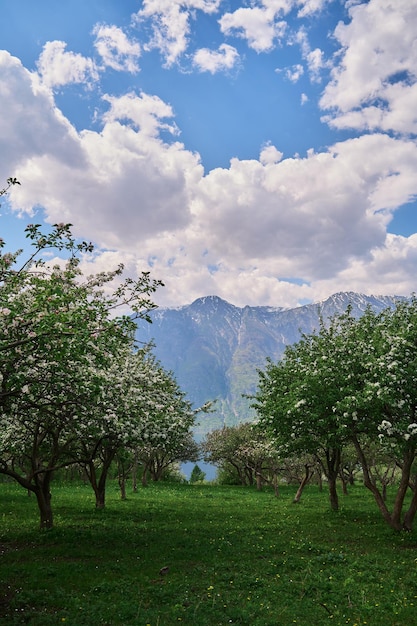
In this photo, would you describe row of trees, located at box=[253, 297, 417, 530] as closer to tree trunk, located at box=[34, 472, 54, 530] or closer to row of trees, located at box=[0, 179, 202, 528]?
row of trees, located at box=[0, 179, 202, 528]

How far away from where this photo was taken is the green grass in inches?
514

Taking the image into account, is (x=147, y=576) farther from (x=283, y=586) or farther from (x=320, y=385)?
(x=320, y=385)

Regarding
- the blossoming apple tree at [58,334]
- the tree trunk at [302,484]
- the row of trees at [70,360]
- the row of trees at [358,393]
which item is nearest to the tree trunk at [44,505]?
the row of trees at [70,360]

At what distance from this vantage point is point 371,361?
20938 mm

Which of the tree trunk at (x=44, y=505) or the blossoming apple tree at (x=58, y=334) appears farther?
the tree trunk at (x=44, y=505)

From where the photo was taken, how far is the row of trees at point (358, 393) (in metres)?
19.4

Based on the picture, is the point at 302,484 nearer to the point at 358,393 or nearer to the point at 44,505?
the point at 358,393

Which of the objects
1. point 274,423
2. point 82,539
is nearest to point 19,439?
point 82,539

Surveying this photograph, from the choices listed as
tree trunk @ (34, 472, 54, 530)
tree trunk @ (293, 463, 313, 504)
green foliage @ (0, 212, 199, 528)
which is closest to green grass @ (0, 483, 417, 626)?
tree trunk @ (34, 472, 54, 530)

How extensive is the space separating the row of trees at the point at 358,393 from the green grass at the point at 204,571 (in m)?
4.75

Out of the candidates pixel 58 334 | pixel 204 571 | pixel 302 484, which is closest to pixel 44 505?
pixel 204 571

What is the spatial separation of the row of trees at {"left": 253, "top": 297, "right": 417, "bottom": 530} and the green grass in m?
4.75

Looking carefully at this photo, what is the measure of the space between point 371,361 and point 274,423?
773cm

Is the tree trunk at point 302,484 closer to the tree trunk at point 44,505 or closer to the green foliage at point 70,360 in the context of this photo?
the green foliage at point 70,360
